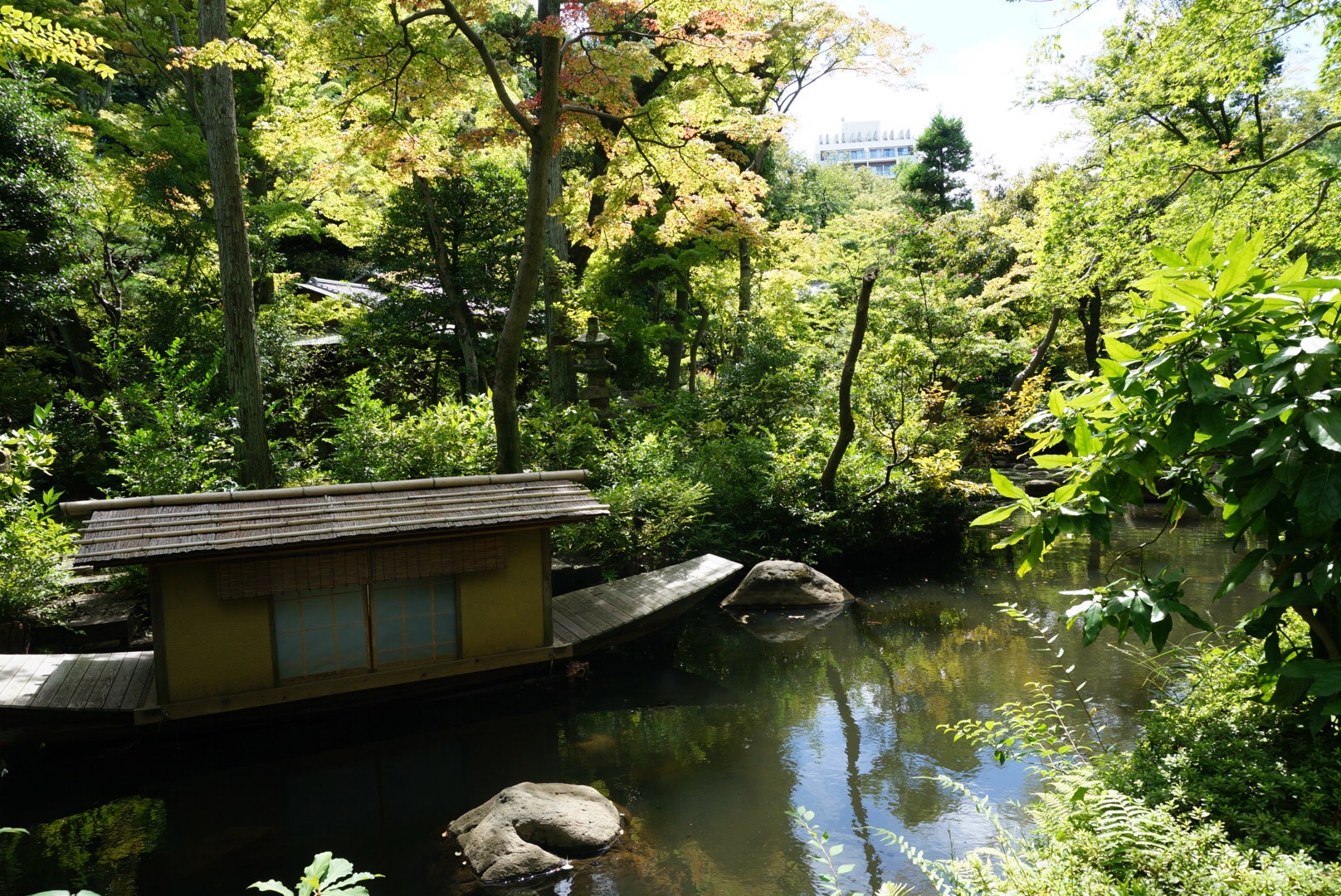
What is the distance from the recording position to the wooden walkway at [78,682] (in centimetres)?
668

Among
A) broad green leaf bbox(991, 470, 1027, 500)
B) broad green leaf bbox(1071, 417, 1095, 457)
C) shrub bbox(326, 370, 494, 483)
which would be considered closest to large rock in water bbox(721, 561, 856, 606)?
shrub bbox(326, 370, 494, 483)

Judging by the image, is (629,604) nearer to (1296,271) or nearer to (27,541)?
(27,541)

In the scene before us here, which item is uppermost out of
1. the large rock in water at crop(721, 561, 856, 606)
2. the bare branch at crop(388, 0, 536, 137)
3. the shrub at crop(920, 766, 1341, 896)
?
the bare branch at crop(388, 0, 536, 137)

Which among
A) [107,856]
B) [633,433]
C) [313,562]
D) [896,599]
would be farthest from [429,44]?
[896,599]

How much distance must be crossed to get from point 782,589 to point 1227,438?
32.1 ft

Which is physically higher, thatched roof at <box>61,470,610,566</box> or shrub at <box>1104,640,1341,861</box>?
thatched roof at <box>61,470,610,566</box>

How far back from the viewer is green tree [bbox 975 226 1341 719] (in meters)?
2.45

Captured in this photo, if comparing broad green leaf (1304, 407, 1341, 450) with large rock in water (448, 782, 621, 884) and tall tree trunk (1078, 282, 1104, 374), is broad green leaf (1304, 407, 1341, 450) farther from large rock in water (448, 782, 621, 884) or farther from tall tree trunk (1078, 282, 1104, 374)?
tall tree trunk (1078, 282, 1104, 374)

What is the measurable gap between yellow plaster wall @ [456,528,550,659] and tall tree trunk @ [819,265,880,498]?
5.99 m

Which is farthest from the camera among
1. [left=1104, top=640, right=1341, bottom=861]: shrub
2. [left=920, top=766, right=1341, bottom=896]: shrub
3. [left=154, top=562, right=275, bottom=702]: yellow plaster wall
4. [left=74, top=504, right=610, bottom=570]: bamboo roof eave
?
[left=154, top=562, right=275, bottom=702]: yellow plaster wall

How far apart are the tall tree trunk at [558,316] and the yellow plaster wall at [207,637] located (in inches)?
337

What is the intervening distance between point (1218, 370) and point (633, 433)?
10857mm

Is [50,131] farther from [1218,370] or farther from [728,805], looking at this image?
[1218,370]

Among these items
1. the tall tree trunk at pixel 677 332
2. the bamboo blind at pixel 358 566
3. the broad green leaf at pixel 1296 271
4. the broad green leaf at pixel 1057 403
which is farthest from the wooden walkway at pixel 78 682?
the tall tree trunk at pixel 677 332
